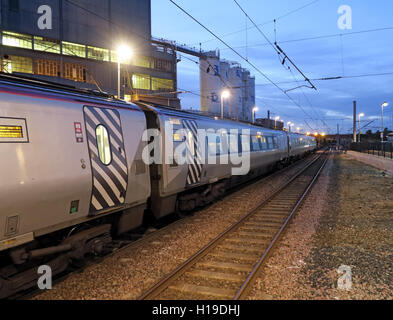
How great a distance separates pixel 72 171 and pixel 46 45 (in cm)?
3911

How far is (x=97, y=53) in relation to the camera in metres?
42.2

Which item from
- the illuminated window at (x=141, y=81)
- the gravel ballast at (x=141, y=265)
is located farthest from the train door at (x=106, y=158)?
the illuminated window at (x=141, y=81)

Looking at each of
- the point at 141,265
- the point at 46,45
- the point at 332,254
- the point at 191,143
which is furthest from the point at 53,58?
the point at 332,254

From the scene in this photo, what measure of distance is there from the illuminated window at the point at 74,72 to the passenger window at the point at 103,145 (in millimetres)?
37189

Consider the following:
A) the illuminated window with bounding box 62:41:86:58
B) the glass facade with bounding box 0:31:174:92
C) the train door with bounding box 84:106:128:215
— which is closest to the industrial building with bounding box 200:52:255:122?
the glass facade with bounding box 0:31:174:92

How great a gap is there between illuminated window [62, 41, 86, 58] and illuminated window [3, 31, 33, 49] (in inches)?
151

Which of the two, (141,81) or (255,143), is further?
(141,81)

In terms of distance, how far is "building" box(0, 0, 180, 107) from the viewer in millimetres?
35469

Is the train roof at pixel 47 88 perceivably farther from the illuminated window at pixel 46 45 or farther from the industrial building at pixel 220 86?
the industrial building at pixel 220 86

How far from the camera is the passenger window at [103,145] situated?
17.9ft

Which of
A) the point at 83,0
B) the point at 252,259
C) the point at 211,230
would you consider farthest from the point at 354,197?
the point at 83,0

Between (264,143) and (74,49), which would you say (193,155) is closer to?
(264,143)

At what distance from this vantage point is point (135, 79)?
4731 centimetres
